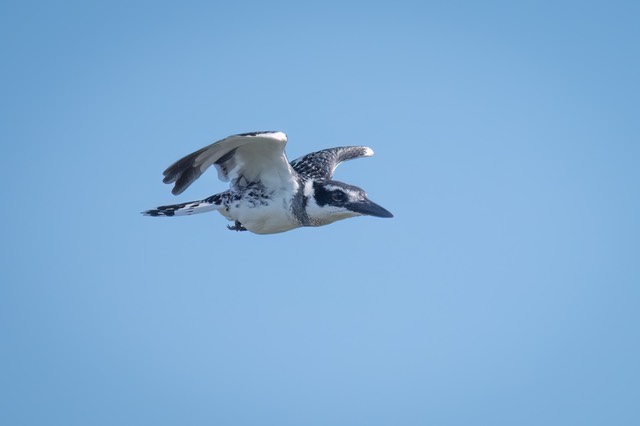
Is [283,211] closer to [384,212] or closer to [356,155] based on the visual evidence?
[384,212]

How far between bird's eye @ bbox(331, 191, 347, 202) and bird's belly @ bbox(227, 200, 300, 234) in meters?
0.62

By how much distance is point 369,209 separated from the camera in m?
12.5

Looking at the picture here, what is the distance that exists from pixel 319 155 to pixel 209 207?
279cm

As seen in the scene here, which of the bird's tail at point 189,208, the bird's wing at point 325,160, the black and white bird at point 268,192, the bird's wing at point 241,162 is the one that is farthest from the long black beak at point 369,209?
the bird's tail at point 189,208

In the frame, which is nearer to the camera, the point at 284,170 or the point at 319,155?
the point at 284,170

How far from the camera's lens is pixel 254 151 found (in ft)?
40.3

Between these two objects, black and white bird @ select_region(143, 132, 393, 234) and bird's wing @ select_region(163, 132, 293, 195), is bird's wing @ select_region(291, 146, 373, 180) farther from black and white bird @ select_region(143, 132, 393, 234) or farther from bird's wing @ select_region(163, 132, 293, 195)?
bird's wing @ select_region(163, 132, 293, 195)

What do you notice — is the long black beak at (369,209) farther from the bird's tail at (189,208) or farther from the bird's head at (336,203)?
the bird's tail at (189,208)

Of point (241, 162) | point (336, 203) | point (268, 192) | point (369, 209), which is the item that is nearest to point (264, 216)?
point (268, 192)

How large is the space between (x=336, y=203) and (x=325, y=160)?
8.60ft

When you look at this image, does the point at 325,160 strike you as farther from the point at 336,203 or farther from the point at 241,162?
the point at 241,162

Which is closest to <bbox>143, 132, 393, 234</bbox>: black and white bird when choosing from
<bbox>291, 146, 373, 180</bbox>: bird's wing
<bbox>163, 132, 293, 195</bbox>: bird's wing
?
<bbox>163, 132, 293, 195</bbox>: bird's wing

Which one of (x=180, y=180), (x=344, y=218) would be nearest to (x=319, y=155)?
(x=344, y=218)

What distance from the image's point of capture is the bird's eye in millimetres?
12609
